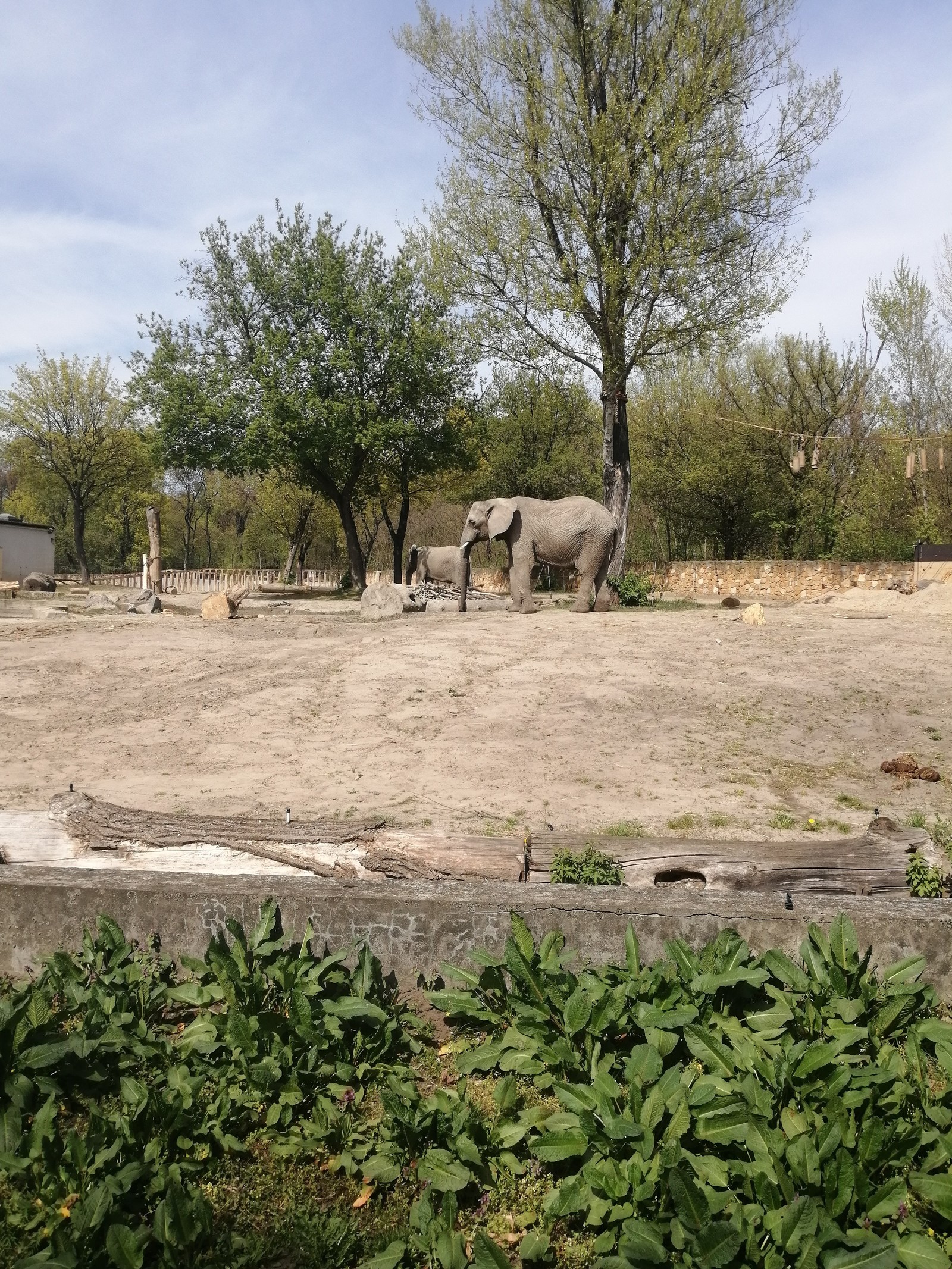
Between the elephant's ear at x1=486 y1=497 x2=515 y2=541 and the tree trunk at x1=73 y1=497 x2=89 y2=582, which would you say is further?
the tree trunk at x1=73 y1=497 x2=89 y2=582

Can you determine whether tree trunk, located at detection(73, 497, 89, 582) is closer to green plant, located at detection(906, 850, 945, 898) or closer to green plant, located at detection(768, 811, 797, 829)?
green plant, located at detection(768, 811, 797, 829)

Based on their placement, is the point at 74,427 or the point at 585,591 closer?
the point at 585,591

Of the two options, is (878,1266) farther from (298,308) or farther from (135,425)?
(135,425)

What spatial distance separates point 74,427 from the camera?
139 feet

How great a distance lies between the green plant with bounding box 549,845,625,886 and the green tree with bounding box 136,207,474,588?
25.7 metres

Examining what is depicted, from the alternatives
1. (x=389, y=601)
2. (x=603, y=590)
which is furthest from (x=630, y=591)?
(x=389, y=601)

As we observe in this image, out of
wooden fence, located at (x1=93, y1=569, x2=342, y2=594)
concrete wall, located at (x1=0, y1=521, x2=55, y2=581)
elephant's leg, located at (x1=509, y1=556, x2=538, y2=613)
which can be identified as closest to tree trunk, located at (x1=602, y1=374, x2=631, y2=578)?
elephant's leg, located at (x1=509, y1=556, x2=538, y2=613)

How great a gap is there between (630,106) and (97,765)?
1994cm

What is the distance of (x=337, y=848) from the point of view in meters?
4.47

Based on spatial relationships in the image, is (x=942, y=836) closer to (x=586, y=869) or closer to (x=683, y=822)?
(x=683, y=822)

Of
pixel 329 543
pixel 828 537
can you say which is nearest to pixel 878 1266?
pixel 828 537

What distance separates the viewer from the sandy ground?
281 inches

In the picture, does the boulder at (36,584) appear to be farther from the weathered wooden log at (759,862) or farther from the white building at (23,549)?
the weathered wooden log at (759,862)

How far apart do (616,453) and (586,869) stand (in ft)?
66.2
